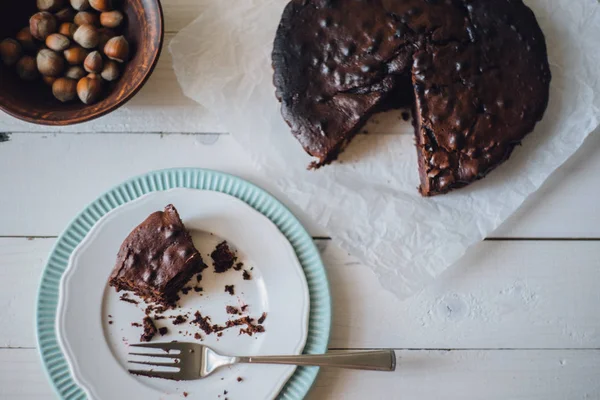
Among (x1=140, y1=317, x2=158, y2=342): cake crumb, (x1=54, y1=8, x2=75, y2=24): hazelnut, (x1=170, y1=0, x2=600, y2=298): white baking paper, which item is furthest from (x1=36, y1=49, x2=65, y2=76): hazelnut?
(x1=140, y1=317, x2=158, y2=342): cake crumb

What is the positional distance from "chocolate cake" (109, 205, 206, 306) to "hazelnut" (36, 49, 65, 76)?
0.63 m

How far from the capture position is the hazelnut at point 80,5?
2131 millimetres

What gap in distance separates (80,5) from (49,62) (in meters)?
0.24

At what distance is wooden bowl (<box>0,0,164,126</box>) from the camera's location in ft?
6.81

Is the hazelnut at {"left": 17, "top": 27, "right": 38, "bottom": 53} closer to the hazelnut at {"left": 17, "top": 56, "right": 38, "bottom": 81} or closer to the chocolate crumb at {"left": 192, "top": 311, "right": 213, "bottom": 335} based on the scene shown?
the hazelnut at {"left": 17, "top": 56, "right": 38, "bottom": 81}

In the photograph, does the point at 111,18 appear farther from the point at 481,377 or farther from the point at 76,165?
the point at 481,377

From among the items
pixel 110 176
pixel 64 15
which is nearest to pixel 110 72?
pixel 64 15

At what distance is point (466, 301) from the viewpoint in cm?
228

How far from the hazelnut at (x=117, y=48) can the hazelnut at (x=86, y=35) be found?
48 mm

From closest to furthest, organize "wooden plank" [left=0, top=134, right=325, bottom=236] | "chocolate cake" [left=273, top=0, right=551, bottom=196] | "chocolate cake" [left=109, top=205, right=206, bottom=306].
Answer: "chocolate cake" [left=109, top=205, right=206, bottom=306] → "chocolate cake" [left=273, top=0, right=551, bottom=196] → "wooden plank" [left=0, top=134, right=325, bottom=236]

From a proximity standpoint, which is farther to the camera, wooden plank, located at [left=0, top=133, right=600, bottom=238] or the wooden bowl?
wooden plank, located at [left=0, top=133, right=600, bottom=238]

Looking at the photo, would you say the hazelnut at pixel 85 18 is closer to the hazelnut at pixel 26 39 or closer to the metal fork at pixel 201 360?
the hazelnut at pixel 26 39

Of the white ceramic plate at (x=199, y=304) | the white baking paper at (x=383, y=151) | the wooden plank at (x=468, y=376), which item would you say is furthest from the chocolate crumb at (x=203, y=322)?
the white baking paper at (x=383, y=151)

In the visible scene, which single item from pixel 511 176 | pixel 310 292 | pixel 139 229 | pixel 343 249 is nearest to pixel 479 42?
pixel 511 176
